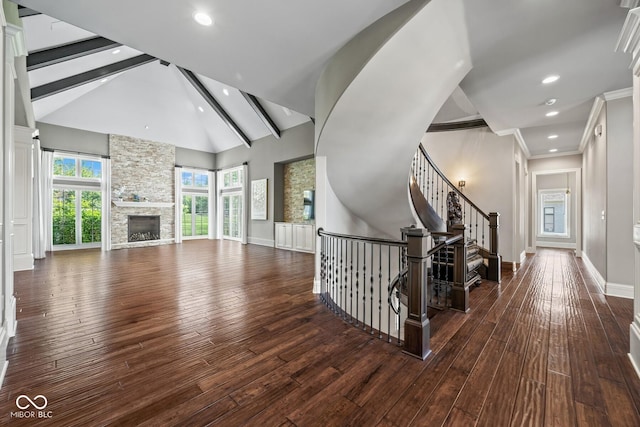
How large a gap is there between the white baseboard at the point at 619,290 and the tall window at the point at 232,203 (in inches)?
370

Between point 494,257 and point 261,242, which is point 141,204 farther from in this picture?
point 494,257

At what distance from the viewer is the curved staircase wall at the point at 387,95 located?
2508 mm

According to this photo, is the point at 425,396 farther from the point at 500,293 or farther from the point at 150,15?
the point at 150,15

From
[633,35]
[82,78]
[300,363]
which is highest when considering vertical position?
[82,78]

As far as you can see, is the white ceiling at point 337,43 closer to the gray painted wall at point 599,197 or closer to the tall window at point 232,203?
the gray painted wall at point 599,197

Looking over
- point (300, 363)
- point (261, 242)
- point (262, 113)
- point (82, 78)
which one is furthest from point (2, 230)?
point (261, 242)

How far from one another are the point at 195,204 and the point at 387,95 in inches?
391

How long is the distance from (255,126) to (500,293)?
27.2 ft

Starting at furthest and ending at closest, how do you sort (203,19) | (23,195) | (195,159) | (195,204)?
(195,204) < (195,159) < (23,195) < (203,19)

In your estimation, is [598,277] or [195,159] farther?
[195,159]

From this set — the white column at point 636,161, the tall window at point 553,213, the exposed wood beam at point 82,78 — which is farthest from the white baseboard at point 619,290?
the exposed wood beam at point 82,78

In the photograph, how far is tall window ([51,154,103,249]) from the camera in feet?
25.9

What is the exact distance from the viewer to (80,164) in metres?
8.30

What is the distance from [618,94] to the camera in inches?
149
